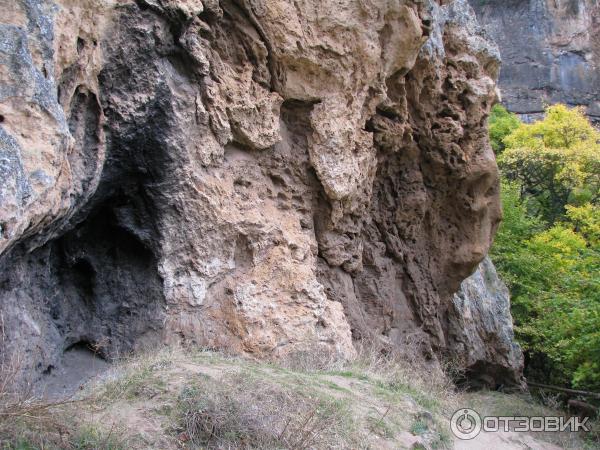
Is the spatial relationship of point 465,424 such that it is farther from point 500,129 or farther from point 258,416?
point 500,129

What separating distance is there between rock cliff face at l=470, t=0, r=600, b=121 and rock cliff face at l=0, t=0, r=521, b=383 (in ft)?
77.4

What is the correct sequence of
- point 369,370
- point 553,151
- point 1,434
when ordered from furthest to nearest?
point 553,151, point 369,370, point 1,434

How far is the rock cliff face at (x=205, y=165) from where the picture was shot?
4488 millimetres

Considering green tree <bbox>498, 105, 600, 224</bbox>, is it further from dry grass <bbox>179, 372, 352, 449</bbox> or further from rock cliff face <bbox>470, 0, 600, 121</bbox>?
dry grass <bbox>179, 372, 352, 449</bbox>

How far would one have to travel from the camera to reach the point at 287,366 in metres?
6.00

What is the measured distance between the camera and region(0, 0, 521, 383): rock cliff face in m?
4.49

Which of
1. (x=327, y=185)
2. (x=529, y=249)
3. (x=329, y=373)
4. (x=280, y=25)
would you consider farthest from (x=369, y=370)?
(x=529, y=249)

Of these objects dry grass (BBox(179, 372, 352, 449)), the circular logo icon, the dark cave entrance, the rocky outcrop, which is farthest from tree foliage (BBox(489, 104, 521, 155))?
dry grass (BBox(179, 372, 352, 449))

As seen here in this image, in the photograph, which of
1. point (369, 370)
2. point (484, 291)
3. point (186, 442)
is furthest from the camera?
point (484, 291)

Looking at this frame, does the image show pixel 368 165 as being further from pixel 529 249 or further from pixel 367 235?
pixel 529 249

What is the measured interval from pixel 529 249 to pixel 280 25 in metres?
11.9

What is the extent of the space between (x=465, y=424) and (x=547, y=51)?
29.2 metres

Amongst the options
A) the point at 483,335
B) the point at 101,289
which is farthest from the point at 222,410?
the point at 483,335

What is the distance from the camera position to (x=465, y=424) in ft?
21.7
